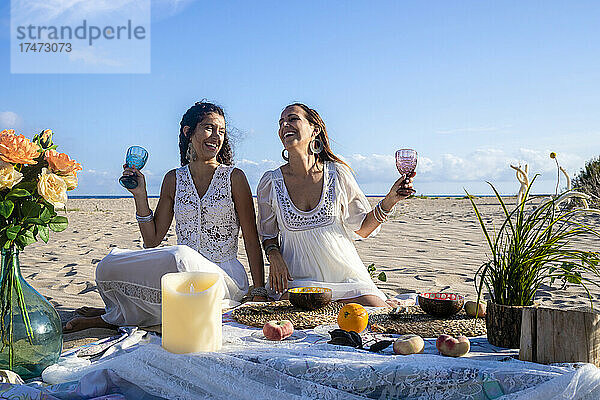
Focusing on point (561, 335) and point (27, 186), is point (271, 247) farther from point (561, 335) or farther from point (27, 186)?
point (561, 335)

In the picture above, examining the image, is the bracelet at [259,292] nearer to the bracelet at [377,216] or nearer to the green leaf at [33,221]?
the bracelet at [377,216]

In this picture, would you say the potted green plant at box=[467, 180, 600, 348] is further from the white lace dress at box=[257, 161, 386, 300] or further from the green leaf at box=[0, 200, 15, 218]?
the green leaf at box=[0, 200, 15, 218]

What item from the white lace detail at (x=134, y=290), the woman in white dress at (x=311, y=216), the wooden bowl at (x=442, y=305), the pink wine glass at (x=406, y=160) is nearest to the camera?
the wooden bowl at (x=442, y=305)

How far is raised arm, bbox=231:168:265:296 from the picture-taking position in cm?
405

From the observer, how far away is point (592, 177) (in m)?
16.2

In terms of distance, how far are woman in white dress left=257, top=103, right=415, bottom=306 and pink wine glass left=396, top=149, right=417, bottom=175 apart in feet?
1.17

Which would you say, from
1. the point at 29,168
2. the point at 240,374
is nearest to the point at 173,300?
the point at 240,374

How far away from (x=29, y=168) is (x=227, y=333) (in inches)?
47.3

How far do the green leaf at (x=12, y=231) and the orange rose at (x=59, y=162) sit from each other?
0.30 meters

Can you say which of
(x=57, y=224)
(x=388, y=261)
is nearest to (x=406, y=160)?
(x=57, y=224)

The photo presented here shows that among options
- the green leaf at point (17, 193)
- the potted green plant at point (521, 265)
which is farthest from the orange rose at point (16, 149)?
the potted green plant at point (521, 265)

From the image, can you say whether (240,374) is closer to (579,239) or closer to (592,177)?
(579,239)

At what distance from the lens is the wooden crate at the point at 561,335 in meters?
1.98

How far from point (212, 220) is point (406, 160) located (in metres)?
1.52
